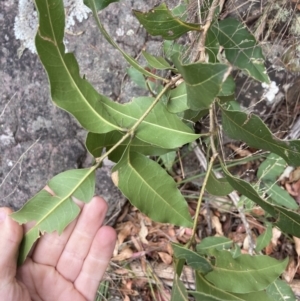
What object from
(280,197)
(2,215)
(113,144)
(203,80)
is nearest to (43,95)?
(2,215)

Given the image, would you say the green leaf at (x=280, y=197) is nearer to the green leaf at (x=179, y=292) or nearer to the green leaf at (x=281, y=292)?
the green leaf at (x=281, y=292)

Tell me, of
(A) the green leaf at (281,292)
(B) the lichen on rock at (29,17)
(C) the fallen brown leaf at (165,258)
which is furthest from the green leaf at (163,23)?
(C) the fallen brown leaf at (165,258)

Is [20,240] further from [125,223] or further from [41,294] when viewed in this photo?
[125,223]

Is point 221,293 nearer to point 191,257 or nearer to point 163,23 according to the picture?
point 191,257

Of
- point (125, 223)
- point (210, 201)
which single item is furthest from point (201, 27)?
point (125, 223)

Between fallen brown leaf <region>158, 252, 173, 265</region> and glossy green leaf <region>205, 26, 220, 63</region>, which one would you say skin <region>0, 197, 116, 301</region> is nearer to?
fallen brown leaf <region>158, 252, 173, 265</region>
